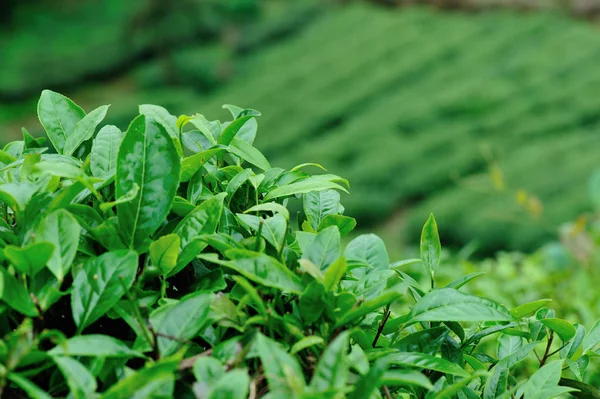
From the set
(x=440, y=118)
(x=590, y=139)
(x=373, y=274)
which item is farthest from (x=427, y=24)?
(x=373, y=274)

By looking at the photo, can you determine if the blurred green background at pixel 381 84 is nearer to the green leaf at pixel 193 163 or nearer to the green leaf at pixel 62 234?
the green leaf at pixel 193 163

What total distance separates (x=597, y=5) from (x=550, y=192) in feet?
24.0

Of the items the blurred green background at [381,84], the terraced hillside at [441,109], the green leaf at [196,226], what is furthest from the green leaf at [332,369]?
the blurred green background at [381,84]

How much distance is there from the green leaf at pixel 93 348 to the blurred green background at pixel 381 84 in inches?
222

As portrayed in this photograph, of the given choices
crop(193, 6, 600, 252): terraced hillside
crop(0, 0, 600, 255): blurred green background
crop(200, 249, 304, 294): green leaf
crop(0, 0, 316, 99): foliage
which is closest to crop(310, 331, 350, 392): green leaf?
crop(200, 249, 304, 294): green leaf

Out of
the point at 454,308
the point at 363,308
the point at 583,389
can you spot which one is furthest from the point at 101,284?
the point at 583,389

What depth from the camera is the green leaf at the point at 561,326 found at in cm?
86

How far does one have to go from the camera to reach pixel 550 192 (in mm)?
7133

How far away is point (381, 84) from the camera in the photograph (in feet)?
35.9

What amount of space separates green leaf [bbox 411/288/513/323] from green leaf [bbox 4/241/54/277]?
41 cm

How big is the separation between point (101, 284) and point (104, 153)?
8.5 inches

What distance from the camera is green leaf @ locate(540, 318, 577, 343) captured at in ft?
2.82

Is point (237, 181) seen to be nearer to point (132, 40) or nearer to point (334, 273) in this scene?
point (334, 273)

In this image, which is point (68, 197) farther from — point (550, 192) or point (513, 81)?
point (513, 81)
